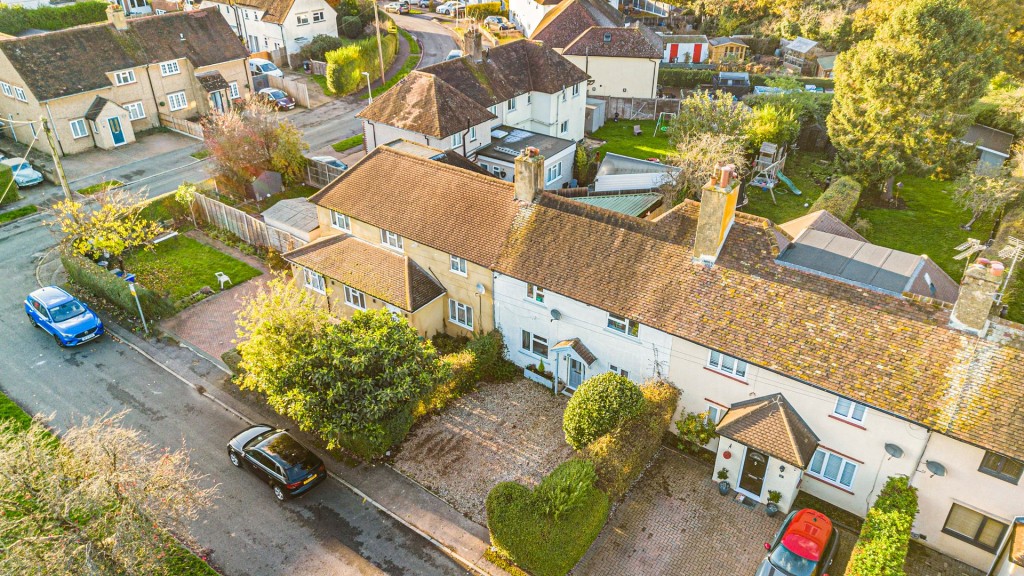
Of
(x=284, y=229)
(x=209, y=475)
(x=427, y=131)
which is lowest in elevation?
(x=209, y=475)

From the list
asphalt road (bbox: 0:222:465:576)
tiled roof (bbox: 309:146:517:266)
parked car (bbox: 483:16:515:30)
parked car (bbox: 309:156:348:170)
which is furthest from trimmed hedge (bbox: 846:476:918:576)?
parked car (bbox: 483:16:515:30)

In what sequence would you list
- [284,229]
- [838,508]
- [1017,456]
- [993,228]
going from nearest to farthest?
[1017,456] < [838,508] < [284,229] < [993,228]

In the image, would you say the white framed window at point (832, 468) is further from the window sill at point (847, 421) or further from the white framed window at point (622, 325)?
the white framed window at point (622, 325)

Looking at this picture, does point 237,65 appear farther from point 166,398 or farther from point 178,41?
point 166,398

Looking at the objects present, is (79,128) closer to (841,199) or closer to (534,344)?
(534,344)

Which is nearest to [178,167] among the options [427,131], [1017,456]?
[427,131]

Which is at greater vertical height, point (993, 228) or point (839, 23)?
point (839, 23)

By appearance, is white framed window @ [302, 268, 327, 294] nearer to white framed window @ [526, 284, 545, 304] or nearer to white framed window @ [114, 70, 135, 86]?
white framed window @ [526, 284, 545, 304]
